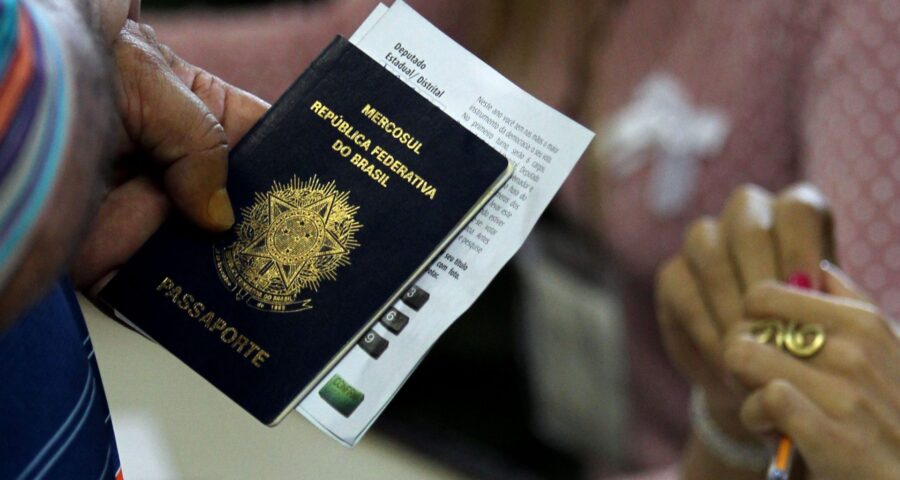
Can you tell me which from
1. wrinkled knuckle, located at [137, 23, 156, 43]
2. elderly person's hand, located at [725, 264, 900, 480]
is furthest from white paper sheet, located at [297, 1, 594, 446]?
elderly person's hand, located at [725, 264, 900, 480]

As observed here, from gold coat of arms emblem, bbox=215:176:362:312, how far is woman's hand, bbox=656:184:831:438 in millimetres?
374

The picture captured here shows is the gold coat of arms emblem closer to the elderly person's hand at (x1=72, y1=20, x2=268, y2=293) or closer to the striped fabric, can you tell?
the elderly person's hand at (x1=72, y1=20, x2=268, y2=293)

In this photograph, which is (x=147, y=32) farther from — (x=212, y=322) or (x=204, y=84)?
(x=212, y=322)

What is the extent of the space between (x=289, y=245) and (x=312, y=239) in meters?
0.01

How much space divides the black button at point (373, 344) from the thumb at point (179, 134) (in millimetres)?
85

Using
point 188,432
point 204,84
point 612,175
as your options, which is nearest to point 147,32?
point 204,84

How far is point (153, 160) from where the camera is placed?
0.45 m

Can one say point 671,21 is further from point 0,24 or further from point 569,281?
point 0,24

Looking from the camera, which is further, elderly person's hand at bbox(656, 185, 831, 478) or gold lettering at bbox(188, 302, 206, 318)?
elderly person's hand at bbox(656, 185, 831, 478)

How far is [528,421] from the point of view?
1.27 meters

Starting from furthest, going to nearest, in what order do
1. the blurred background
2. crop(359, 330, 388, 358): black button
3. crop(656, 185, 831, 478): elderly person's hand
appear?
the blurred background < crop(656, 185, 831, 478): elderly person's hand < crop(359, 330, 388, 358): black button

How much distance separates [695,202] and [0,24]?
35.2 inches

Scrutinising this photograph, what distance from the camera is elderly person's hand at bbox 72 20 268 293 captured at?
1.40ft

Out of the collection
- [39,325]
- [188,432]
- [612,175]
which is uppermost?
[612,175]
